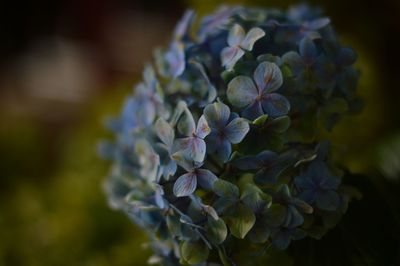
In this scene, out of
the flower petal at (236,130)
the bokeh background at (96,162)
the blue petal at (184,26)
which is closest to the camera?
the flower petal at (236,130)

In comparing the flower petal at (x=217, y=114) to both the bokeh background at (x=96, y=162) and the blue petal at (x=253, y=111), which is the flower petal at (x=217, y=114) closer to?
the blue petal at (x=253, y=111)

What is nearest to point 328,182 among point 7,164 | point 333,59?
point 333,59

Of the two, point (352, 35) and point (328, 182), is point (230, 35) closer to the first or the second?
point (328, 182)

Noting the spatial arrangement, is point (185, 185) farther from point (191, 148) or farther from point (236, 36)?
point (236, 36)

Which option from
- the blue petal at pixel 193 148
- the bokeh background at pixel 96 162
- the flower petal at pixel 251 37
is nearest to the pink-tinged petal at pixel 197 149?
the blue petal at pixel 193 148

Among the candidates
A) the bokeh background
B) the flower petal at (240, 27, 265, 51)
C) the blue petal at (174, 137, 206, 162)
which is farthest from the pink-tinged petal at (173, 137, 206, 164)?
the bokeh background

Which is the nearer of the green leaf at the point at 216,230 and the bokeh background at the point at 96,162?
the green leaf at the point at 216,230

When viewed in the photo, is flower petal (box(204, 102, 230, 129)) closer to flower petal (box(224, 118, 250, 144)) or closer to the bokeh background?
flower petal (box(224, 118, 250, 144))
